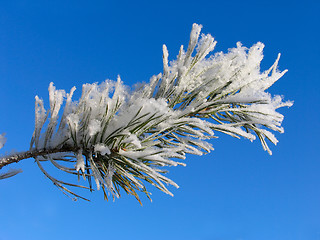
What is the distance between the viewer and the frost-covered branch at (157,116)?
4.65ft

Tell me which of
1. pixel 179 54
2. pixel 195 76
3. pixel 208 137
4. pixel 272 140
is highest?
pixel 179 54

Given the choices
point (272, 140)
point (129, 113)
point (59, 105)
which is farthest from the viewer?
point (272, 140)

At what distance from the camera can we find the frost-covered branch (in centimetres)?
142

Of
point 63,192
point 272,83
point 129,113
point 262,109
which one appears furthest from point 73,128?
point 272,83

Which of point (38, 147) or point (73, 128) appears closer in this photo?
point (73, 128)

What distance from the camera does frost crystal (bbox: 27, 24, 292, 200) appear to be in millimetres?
1415

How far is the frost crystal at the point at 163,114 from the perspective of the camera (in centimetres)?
142

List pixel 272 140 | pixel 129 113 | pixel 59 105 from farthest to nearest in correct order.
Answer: pixel 272 140 → pixel 59 105 → pixel 129 113

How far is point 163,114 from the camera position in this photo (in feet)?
4.46

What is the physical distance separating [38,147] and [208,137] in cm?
88

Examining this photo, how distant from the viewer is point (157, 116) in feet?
4.45

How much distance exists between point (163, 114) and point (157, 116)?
0.03 metres

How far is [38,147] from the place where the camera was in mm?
1597

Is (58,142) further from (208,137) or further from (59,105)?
(208,137)
